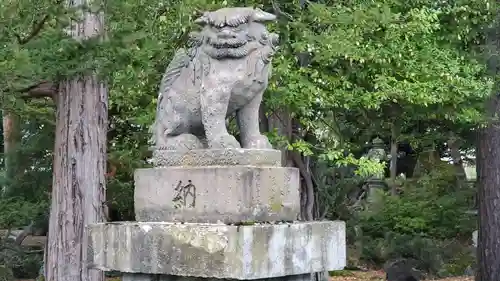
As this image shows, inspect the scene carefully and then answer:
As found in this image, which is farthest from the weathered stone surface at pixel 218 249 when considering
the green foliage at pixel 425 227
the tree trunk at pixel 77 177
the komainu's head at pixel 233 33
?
the green foliage at pixel 425 227

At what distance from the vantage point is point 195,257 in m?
4.16

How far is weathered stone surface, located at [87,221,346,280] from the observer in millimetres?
4059

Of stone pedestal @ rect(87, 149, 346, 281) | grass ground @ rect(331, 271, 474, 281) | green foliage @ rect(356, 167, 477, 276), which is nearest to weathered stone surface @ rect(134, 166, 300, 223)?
stone pedestal @ rect(87, 149, 346, 281)

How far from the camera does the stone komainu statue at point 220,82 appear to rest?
4.56 metres

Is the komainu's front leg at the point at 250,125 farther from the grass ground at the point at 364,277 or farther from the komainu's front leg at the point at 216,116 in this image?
the grass ground at the point at 364,277

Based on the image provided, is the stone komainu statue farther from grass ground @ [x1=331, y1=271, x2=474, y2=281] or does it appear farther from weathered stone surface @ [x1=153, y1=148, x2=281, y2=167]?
grass ground @ [x1=331, y1=271, x2=474, y2=281]

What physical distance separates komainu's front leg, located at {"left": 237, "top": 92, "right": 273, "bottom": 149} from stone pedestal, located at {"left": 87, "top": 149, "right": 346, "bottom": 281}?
16cm

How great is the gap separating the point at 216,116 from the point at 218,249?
3.03ft

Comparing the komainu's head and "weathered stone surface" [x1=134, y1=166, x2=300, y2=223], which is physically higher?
the komainu's head

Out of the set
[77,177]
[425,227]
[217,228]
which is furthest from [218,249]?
[425,227]

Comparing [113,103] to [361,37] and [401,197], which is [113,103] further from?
[401,197]

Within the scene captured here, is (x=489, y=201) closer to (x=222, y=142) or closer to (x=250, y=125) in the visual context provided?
(x=250, y=125)

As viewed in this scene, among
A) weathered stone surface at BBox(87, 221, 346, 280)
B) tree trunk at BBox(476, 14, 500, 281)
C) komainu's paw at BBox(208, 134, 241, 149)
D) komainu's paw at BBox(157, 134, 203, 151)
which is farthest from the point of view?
tree trunk at BBox(476, 14, 500, 281)

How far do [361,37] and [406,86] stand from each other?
2.71 ft
